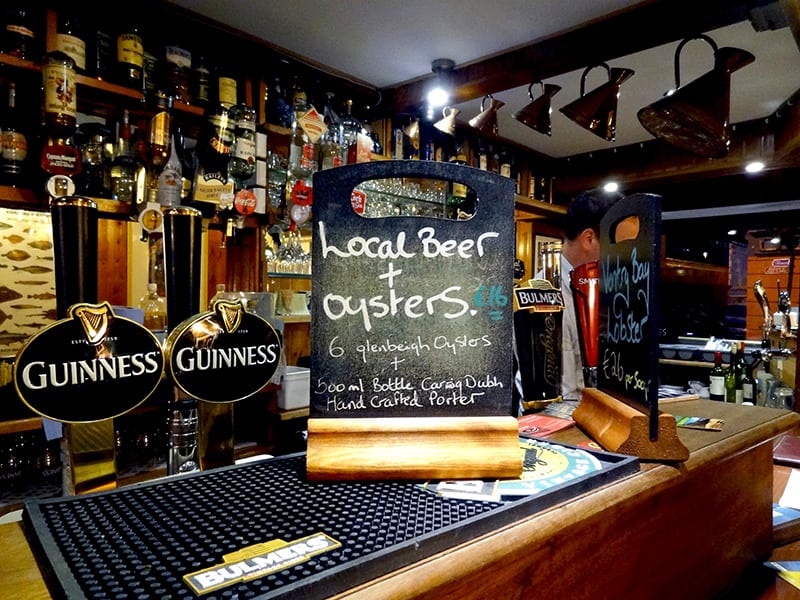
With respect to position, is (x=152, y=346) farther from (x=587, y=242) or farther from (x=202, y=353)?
(x=587, y=242)

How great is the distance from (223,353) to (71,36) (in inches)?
96.9

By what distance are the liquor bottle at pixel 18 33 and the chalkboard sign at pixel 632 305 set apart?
268 centimetres

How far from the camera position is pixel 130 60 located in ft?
8.71

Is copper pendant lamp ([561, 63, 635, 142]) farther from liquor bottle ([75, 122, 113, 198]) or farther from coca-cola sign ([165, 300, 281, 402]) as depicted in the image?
coca-cola sign ([165, 300, 281, 402])

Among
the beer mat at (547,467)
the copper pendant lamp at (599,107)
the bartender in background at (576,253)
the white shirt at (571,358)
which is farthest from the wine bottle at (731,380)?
the beer mat at (547,467)

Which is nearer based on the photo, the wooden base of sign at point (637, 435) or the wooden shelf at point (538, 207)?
the wooden base of sign at point (637, 435)

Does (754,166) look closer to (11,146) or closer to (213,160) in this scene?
(213,160)

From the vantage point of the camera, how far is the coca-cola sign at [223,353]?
77 cm

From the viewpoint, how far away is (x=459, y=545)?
22.1 inches

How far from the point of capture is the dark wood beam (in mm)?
2617

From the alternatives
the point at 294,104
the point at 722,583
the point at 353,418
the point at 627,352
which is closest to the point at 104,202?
the point at 294,104

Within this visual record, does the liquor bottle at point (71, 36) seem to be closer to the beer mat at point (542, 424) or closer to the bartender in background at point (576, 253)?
the bartender in background at point (576, 253)

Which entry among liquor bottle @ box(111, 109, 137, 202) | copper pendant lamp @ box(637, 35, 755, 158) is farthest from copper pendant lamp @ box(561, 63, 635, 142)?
liquor bottle @ box(111, 109, 137, 202)

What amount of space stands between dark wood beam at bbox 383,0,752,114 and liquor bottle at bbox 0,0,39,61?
2281mm
